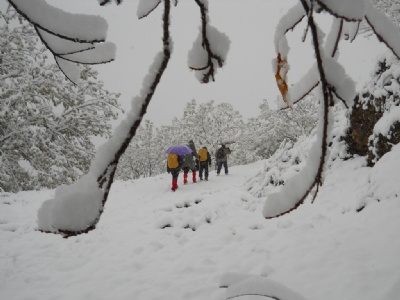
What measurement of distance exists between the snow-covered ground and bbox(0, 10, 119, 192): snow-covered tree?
196 inches

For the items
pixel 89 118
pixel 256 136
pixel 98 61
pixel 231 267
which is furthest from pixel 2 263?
pixel 256 136

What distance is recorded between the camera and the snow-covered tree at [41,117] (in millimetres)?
9398

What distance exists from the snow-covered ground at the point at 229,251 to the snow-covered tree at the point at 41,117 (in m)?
4.97

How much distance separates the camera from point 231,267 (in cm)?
345

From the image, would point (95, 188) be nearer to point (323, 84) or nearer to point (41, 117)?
point (323, 84)

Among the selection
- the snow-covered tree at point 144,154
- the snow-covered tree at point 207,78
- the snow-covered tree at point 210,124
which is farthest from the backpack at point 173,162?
the snow-covered tree at point 144,154

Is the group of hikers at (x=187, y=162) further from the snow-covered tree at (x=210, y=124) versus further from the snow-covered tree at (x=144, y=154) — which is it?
the snow-covered tree at (x=144, y=154)

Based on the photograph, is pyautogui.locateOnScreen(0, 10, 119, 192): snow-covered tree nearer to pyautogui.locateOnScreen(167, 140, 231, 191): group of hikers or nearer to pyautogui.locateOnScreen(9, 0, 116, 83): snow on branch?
pyautogui.locateOnScreen(167, 140, 231, 191): group of hikers

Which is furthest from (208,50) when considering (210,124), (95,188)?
(210,124)

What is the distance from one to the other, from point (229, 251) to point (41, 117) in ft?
29.4

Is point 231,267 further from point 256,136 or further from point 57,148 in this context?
point 256,136

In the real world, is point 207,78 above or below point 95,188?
above

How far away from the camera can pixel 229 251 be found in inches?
154

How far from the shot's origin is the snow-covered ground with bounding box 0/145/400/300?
279 centimetres
